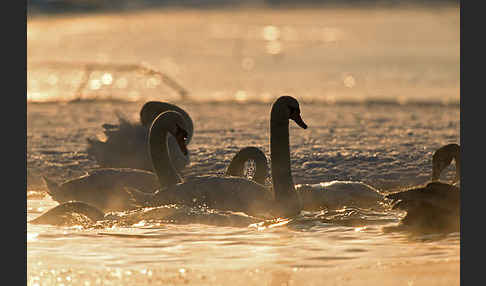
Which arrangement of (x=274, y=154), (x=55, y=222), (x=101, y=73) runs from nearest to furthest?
(x=55, y=222) → (x=274, y=154) → (x=101, y=73)

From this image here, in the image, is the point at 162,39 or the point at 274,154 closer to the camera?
the point at 274,154

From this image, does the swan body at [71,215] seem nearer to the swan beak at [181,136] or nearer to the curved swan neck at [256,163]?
the swan beak at [181,136]

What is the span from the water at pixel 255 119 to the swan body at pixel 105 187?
306 mm

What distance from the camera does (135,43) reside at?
25.0 m

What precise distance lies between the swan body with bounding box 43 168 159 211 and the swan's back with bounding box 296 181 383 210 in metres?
1.35

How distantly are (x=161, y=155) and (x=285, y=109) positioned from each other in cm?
117

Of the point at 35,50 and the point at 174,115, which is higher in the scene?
the point at 35,50

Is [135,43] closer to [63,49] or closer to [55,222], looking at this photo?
[63,49]

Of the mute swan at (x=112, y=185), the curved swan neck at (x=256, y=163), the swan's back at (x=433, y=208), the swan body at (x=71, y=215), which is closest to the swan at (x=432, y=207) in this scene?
the swan's back at (x=433, y=208)

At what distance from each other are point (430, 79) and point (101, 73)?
5.98 meters

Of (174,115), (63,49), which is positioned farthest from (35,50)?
(174,115)

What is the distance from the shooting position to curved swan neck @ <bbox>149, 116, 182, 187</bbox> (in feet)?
31.0

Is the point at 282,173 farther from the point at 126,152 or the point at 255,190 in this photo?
the point at 126,152

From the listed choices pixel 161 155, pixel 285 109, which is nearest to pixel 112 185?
pixel 161 155
